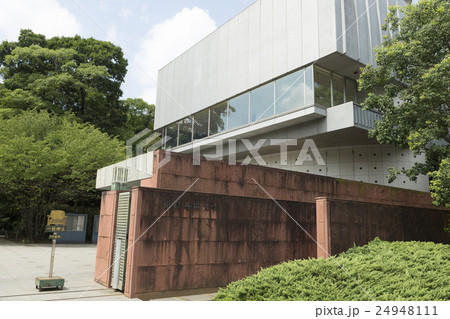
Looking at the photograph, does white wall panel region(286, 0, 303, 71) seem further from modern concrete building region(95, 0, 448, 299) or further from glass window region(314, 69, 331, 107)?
glass window region(314, 69, 331, 107)

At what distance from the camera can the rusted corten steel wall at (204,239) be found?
820 centimetres

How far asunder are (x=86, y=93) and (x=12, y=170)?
16.8m

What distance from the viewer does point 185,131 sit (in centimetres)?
2288

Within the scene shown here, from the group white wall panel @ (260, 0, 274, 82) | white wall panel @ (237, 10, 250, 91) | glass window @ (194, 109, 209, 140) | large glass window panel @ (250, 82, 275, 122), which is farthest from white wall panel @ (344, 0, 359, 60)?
glass window @ (194, 109, 209, 140)

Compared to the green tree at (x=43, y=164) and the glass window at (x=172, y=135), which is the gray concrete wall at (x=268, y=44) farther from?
the green tree at (x=43, y=164)

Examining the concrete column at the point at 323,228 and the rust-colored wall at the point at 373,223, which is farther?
the rust-colored wall at the point at 373,223

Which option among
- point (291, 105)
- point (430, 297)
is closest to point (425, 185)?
point (291, 105)

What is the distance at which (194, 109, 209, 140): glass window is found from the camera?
2116 cm

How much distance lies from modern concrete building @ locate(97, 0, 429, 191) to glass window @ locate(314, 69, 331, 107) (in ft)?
0.17

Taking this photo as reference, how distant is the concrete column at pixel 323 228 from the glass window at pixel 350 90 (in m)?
8.88

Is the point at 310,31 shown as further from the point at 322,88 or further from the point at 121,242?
the point at 121,242

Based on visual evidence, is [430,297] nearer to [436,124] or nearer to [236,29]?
[436,124]

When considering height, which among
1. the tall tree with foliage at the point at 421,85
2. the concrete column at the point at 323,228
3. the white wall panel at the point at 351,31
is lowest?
the concrete column at the point at 323,228

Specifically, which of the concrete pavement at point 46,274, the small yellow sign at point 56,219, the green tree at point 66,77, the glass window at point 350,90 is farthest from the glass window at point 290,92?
the green tree at point 66,77
